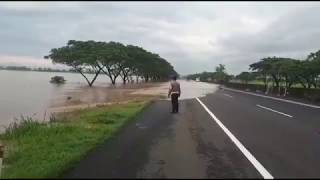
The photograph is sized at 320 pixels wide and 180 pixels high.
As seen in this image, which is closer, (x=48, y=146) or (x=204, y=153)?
(x=204, y=153)

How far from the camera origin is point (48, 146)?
12477 millimetres

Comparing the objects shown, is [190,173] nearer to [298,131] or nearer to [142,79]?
[298,131]

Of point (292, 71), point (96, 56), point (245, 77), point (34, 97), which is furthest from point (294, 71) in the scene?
point (245, 77)

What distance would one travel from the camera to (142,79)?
504ft

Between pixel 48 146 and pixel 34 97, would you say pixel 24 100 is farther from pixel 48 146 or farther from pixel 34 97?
pixel 48 146

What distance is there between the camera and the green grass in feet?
30.2

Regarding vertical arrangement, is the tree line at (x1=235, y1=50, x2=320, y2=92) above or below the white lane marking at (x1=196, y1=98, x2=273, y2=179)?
above

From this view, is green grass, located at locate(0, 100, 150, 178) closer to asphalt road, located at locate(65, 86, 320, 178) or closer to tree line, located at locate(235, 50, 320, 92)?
asphalt road, located at locate(65, 86, 320, 178)

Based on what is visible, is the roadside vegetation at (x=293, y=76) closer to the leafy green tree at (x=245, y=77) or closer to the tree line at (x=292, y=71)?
the tree line at (x=292, y=71)

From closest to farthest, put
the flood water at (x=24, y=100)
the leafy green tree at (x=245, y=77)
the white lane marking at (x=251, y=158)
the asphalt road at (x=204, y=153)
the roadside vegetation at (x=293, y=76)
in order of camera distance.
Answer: the white lane marking at (x=251, y=158) → the asphalt road at (x=204, y=153) → the flood water at (x=24, y=100) → the roadside vegetation at (x=293, y=76) → the leafy green tree at (x=245, y=77)

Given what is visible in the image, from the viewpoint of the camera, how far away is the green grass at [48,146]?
920 cm

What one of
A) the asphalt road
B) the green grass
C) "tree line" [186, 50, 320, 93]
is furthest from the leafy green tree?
the green grass

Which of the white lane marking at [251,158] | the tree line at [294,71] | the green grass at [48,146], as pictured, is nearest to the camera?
the white lane marking at [251,158]

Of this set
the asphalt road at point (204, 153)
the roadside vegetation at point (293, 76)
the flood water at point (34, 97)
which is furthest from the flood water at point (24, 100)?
the roadside vegetation at point (293, 76)
